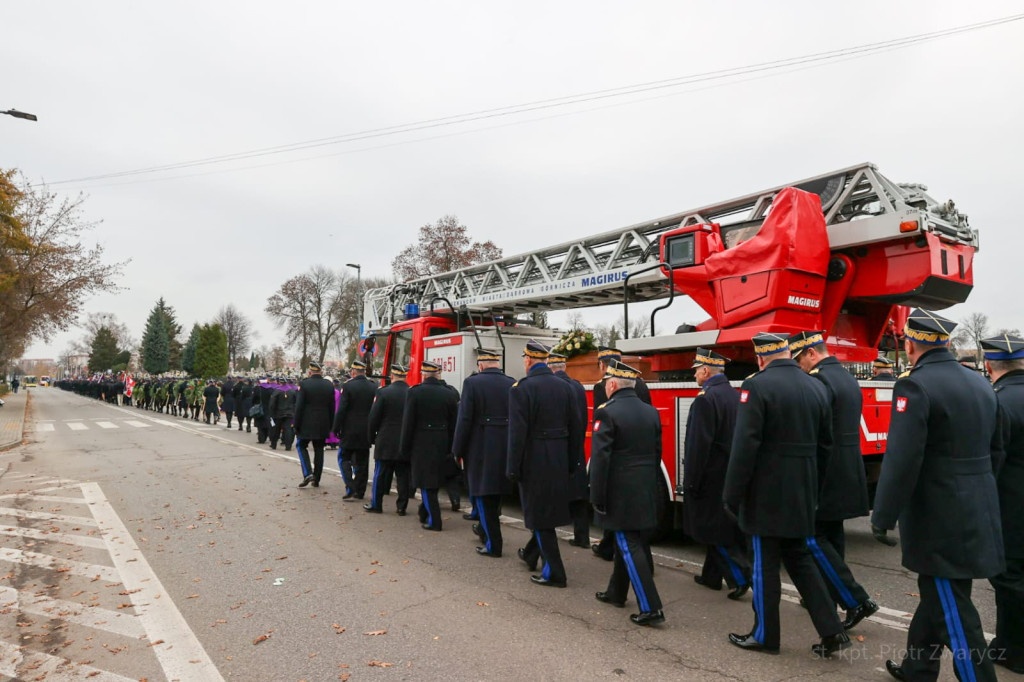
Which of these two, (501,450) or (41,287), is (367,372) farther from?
(41,287)

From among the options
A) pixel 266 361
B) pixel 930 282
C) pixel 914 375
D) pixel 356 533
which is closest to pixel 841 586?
pixel 914 375

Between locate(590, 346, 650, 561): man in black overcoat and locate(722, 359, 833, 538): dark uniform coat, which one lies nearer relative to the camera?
locate(722, 359, 833, 538): dark uniform coat

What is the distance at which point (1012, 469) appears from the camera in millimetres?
3703

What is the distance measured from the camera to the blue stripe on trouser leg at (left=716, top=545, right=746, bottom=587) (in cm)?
497

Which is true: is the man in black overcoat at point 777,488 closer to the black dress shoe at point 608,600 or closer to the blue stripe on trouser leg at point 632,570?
the blue stripe on trouser leg at point 632,570

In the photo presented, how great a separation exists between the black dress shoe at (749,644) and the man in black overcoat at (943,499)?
2.40 ft

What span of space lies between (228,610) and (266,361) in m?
93.9

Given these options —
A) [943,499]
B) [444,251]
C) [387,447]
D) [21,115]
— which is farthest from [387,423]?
[444,251]

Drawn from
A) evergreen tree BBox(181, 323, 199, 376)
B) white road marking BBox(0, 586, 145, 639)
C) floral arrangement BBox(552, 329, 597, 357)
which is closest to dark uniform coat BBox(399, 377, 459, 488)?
floral arrangement BBox(552, 329, 597, 357)

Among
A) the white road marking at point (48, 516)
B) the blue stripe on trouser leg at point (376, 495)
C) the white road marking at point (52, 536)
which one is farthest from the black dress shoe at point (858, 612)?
the white road marking at point (48, 516)

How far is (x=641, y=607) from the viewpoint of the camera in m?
4.33

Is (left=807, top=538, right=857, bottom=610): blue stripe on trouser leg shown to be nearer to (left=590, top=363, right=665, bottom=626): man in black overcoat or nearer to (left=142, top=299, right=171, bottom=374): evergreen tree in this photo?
(left=590, top=363, right=665, bottom=626): man in black overcoat

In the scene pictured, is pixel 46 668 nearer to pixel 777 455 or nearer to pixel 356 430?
pixel 777 455

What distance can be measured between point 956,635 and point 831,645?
80 cm
